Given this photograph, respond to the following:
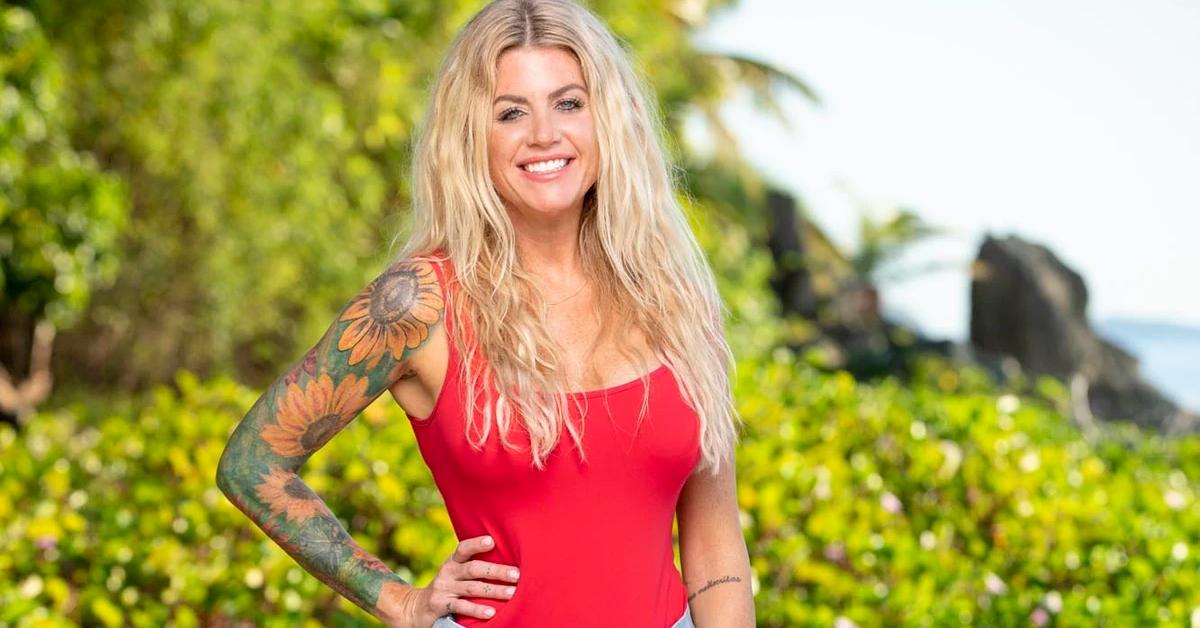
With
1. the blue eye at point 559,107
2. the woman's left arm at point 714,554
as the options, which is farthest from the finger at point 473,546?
the blue eye at point 559,107

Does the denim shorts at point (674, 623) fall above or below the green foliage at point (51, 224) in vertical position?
above

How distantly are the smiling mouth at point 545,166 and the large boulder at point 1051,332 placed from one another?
1278 cm

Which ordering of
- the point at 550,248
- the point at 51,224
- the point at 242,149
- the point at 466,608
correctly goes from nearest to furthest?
the point at 466,608
the point at 550,248
the point at 51,224
the point at 242,149

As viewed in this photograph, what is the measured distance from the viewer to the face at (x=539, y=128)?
7.22ft

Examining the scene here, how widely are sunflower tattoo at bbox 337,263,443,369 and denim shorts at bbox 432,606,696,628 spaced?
0.41 metres

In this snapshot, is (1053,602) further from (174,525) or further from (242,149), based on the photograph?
(242,149)

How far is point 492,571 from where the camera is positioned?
2.11 metres

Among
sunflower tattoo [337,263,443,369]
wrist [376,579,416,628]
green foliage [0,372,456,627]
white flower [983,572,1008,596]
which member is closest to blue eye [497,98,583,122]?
sunflower tattoo [337,263,443,369]

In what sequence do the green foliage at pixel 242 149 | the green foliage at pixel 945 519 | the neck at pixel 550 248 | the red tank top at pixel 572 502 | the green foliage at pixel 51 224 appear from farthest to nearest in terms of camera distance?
the green foliage at pixel 242 149, the green foliage at pixel 51 224, the green foliage at pixel 945 519, the neck at pixel 550 248, the red tank top at pixel 572 502

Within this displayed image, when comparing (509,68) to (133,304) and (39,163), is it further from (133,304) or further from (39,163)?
(133,304)

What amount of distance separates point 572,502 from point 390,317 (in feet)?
1.32

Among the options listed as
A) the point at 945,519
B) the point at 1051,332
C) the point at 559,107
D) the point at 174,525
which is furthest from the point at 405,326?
the point at 1051,332

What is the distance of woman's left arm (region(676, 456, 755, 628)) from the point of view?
93.9 inches

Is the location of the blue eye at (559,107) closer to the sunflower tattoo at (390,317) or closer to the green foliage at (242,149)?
the sunflower tattoo at (390,317)
